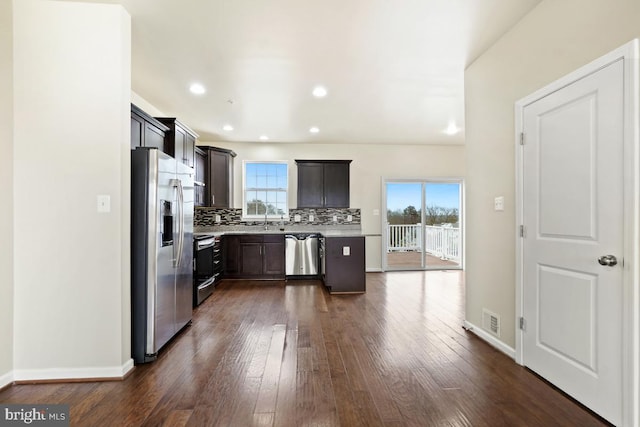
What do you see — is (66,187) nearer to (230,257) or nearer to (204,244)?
(204,244)

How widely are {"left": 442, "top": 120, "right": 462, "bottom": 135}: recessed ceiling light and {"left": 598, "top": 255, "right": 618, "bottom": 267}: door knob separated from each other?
373cm

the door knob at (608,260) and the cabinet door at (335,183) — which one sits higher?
the cabinet door at (335,183)

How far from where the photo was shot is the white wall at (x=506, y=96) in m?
1.77

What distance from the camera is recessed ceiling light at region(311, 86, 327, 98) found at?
143 inches

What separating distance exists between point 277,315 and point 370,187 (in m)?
3.79

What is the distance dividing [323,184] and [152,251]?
12.9ft

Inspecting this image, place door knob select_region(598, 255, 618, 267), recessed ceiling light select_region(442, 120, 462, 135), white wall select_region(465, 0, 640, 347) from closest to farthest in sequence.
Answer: door knob select_region(598, 255, 618, 267)
white wall select_region(465, 0, 640, 347)
recessed ceiling light select_region(442, 120, 462, 135)

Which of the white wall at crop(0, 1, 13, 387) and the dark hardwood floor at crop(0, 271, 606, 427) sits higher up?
the white wall at crop(0, 1, 13, 387)

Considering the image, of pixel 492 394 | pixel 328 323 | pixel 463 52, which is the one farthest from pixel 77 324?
pixel 463 52

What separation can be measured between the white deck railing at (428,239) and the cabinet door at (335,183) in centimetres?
136

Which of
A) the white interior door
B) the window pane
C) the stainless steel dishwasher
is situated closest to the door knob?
the white interior door

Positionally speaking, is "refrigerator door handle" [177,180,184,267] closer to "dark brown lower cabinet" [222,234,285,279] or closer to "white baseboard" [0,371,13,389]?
"white baseboard" [0,371,13,389]

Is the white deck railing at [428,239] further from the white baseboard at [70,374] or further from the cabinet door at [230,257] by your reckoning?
the white baseboard at [70,374]

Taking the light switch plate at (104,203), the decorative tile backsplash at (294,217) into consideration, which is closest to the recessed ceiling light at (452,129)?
the decorative tile backsplash at (294,217)
